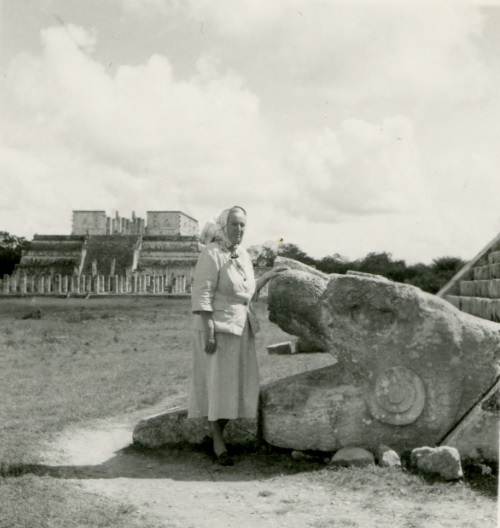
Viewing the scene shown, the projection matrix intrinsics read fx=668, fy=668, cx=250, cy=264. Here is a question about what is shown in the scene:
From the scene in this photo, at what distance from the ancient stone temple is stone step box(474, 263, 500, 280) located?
37.3 m

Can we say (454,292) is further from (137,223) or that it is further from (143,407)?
(137,223)

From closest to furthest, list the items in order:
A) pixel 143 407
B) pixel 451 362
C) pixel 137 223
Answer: pixel 451 362, pixel 143 407, pixel 137 223

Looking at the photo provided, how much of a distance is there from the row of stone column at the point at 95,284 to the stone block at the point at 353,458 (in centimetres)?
4019

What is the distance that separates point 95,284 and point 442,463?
4414cm

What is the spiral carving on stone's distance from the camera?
5473 millimetres

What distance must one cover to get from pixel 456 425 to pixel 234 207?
264 cm

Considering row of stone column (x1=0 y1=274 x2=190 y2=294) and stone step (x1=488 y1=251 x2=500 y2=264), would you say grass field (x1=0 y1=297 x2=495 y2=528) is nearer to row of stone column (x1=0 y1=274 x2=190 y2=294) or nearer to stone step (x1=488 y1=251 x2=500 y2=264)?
stone step (x1=488 y1=251 x2=500 y2=264)

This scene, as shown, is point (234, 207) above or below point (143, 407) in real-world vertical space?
above

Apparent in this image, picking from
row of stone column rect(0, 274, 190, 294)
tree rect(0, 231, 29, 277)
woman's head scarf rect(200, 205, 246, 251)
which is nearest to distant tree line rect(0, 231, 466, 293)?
woman's head scarf rect(200, 205, 246, 251)

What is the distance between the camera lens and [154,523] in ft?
13.8

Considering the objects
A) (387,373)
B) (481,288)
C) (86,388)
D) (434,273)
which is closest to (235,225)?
(387,373)

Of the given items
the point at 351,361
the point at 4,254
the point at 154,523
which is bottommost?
the point at 154,523

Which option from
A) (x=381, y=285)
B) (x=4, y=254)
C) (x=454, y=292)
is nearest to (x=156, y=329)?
(x=454, y=292)

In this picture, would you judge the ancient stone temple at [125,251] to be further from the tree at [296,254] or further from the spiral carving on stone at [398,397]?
the spiral carving on stone at [398,397]
